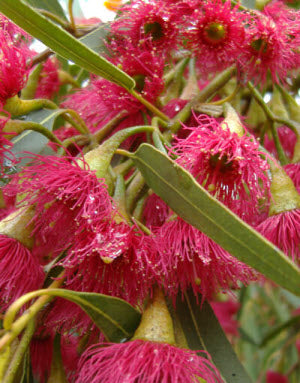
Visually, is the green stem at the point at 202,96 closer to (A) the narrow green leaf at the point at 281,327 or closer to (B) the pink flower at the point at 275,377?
(A) the narrow green leaf at the point at 281,327

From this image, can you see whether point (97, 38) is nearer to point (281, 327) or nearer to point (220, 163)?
point (220, 163)

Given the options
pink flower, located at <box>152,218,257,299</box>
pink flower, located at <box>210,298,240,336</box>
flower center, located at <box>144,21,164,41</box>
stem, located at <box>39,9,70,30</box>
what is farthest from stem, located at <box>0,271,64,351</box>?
pink flower, located at <box>210,298,240,336</box>

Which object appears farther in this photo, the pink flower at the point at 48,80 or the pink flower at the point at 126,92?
the pink flower at the point at 48,80

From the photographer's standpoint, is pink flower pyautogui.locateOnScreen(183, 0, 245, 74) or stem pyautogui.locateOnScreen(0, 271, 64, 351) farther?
pink flower pyautogui.locateOnScreen(183, 0, 245, 74)

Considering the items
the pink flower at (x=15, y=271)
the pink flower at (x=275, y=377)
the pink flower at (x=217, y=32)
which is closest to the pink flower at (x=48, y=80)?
the pink flower at (x=217, y=32)

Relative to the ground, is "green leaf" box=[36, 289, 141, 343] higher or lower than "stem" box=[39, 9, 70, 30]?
lower

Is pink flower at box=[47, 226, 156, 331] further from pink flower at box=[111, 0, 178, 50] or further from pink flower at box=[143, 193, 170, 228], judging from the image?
pink flower at box=[111, 0, 178, 50]
